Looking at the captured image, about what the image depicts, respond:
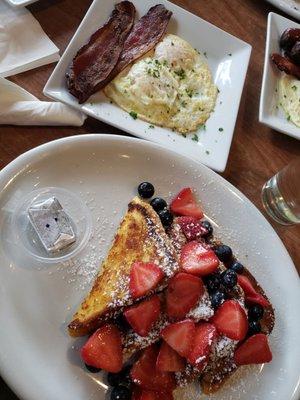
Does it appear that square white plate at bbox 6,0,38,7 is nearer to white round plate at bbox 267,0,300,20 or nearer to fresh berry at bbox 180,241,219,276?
fresh berry at bbox 180,241,219,276

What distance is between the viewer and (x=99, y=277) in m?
1.45

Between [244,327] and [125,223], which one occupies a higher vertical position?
[244,327]

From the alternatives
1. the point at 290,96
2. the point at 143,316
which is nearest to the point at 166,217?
the point at 143,316

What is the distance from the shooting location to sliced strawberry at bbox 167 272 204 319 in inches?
53.9

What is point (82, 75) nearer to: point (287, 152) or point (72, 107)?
point (72, 107)

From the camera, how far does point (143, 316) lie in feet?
4.33

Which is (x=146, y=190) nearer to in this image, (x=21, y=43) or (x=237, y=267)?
(x=237, y=267)

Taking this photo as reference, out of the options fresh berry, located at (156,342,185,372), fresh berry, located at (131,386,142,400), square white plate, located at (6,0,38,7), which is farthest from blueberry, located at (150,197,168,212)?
square white plate, located at (6,0,38,7)

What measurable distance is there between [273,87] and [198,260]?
3.16 ft

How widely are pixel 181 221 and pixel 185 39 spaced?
91cm

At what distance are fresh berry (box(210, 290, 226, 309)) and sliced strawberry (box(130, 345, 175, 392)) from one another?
0.75 feet

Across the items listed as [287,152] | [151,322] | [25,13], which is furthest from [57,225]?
[287,152]

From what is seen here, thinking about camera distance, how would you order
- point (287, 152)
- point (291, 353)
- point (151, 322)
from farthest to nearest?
1. point (287, 152)
2. point (291, 353)
3. point (151, 322)

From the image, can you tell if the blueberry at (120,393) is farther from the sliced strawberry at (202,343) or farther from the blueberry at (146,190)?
the blueberry at (146,190)
